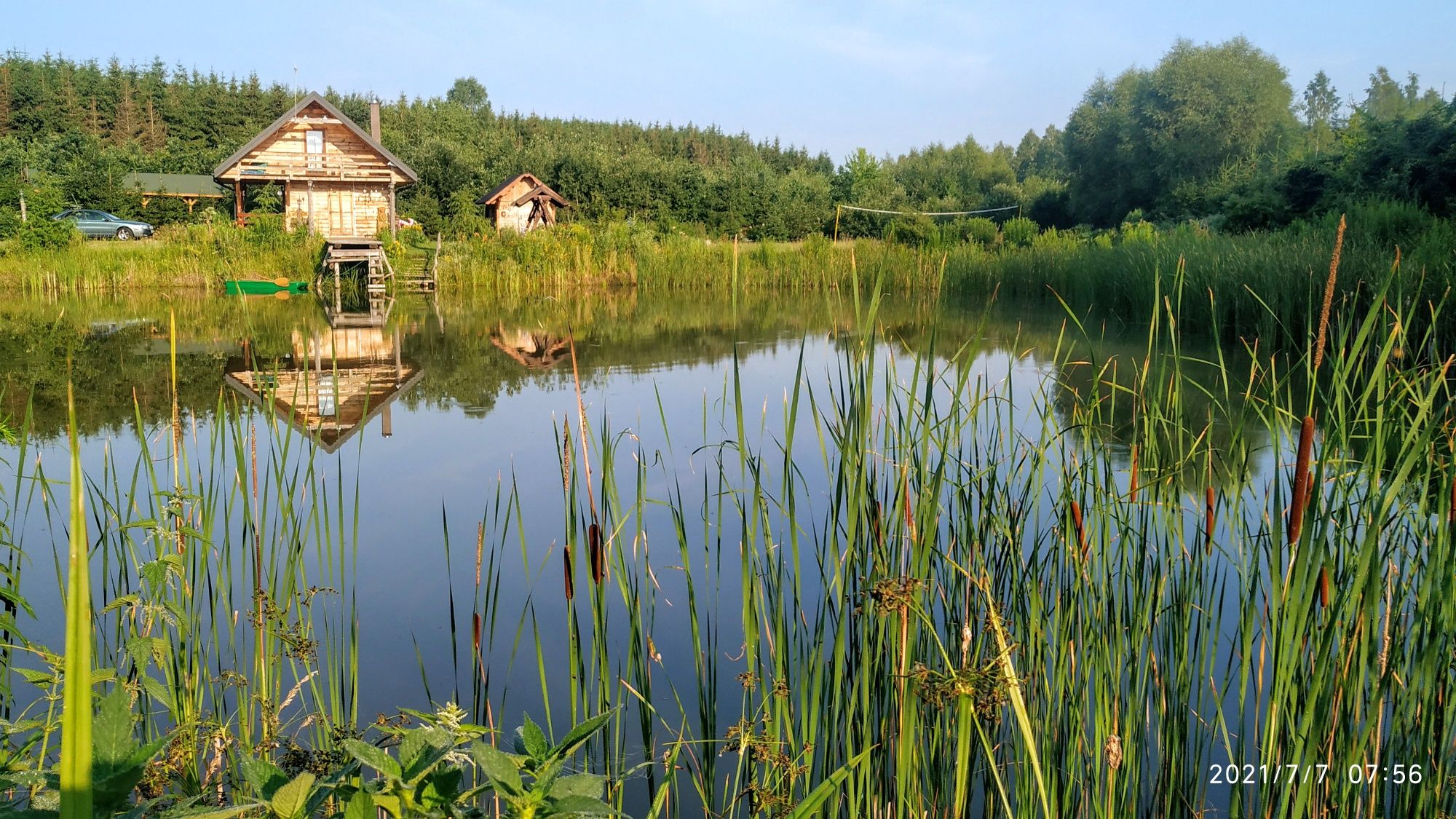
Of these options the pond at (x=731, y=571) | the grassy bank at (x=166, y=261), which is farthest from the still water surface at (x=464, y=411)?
the grassy bank at (x=166, y=261)

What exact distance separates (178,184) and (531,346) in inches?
1118

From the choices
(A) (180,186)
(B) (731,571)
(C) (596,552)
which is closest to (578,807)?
(C) (596,552)

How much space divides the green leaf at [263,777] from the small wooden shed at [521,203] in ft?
89.7

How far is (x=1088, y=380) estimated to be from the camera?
7.10 m

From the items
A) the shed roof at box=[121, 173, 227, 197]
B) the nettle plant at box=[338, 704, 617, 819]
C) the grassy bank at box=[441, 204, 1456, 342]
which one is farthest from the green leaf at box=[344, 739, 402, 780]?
the shed roof at box=[121, 173, 227, 197]

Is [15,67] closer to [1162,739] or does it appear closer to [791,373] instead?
[791,373]

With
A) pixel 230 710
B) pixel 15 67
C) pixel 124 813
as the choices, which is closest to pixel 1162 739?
pixel 124 813

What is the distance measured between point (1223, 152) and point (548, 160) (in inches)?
763

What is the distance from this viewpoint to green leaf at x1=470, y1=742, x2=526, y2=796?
0.87m

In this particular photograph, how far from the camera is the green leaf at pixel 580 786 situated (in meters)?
0.93

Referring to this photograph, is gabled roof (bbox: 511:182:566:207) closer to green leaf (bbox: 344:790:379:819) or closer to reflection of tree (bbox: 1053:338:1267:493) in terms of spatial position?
reflection of tree (bbox: 1053:338:1267:493)

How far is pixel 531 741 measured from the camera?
975mm

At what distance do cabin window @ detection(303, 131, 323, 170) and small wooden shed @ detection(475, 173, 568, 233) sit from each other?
6.38 meters

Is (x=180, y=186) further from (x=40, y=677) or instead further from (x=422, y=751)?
(x=422, y=751)
